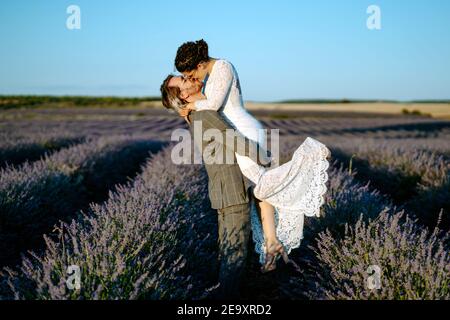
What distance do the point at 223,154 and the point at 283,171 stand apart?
0.39 meters

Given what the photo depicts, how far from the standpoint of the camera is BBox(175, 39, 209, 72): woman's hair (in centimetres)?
238

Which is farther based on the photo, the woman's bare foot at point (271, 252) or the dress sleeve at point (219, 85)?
the woman's bare foot at point (271, 252)

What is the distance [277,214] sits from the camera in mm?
2863

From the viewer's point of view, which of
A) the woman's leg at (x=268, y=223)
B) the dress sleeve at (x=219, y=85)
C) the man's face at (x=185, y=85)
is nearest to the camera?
the dress sleeve at (x=219, y=85)

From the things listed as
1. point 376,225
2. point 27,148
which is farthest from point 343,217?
point 27,148

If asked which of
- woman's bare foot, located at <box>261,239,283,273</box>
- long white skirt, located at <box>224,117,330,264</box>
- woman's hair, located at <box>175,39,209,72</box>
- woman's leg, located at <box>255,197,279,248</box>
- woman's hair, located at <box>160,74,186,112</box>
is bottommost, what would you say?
woman's bare foot, located at <box>261,239,283,273</box>

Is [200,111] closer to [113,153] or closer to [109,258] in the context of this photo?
[109,258]

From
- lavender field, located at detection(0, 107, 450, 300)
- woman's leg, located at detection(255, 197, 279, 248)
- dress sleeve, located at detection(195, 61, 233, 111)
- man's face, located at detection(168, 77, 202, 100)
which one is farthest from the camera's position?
woman's leg, located at detection(255, 197, 279, 248)

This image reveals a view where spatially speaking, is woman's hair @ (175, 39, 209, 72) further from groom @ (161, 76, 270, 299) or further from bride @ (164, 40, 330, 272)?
groom @ (161, 76, 270, 299)

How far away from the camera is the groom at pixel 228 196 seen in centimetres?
251

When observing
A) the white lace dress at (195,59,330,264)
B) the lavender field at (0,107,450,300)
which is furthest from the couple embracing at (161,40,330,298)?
the lavender field at (0,107,450,300)

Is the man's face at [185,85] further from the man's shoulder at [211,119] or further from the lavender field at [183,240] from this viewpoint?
the lavender field at [183,240]

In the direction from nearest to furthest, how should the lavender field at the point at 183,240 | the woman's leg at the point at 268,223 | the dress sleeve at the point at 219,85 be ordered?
1. the lavender field at the point at 183,240
2. the dress sleeve at the point at 219,85
3. the woman's leg at the point at 268,223

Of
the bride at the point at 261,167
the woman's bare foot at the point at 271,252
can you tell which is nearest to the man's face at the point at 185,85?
the bride at the point at 261,167
